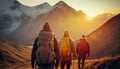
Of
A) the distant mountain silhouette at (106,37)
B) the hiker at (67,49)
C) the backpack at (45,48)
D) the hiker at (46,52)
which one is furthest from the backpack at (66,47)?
the distant mountain silhouette at (106,37)

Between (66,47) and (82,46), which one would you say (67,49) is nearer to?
(66,47)

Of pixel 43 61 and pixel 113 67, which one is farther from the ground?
pixel 43 61

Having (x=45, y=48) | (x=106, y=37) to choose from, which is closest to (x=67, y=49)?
(x=45, y=48)

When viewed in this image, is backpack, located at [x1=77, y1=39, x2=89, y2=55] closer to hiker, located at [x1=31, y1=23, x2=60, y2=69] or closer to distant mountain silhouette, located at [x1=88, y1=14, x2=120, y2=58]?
hiker, located at [x1=31, y1=23, x2=60, y2=69]

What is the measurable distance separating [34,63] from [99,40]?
335 feet

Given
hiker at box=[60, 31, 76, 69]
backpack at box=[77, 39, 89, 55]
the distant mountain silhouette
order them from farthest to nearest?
the distant mountain silhouette, backpack at box=[77, 39, 89, 55], hiker at box=[60, 31, 76, 69]

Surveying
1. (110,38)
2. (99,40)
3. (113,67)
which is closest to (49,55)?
(113,67)

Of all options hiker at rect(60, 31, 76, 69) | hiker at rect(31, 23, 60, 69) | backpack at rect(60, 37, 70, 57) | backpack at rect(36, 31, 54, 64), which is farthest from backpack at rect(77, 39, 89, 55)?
backpack at rect(36, 31, 54, 64)

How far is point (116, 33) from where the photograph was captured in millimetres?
106938

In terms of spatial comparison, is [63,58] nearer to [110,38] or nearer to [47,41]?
[47,41]

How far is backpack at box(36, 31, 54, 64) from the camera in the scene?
1109cm

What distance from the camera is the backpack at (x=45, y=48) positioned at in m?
11.1

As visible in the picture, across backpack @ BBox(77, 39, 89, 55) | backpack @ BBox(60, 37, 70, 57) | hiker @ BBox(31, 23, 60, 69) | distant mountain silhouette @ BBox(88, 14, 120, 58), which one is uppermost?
hiker @ BBox(31, 23, 60, 69)

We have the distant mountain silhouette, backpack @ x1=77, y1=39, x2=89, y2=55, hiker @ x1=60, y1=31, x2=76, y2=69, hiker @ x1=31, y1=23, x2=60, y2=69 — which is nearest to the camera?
hiker @ x1=31, y1=23, x2=60, y2=69
